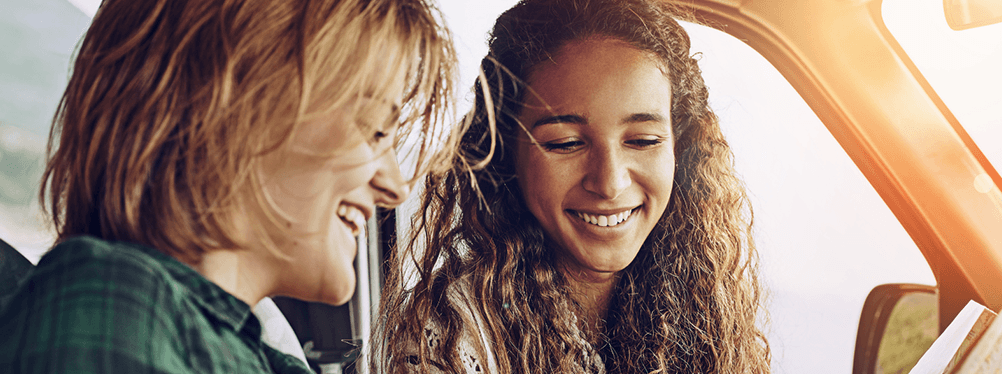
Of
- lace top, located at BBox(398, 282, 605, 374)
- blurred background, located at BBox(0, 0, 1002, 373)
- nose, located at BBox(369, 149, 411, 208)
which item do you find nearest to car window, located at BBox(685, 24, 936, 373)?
blurred background, located at BBox(0, 0, 1002, 373)

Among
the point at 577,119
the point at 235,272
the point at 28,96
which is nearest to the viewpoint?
the point at 235,272

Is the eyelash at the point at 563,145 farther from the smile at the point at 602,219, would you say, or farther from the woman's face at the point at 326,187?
the woman's face at the point at 326,187

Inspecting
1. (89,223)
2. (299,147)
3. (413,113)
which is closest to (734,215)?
(413,113)

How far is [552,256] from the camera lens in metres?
0.89

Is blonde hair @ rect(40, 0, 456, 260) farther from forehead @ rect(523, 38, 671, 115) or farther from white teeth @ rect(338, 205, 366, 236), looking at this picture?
forehead @ rect(523, 38, 671, 115)

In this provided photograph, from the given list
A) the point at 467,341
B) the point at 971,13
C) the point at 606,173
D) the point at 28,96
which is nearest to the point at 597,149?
the point at 606,173

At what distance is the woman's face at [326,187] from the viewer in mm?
431

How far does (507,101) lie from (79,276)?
0.63m

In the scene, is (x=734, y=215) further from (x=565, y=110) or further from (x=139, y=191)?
(x=139, y=191)

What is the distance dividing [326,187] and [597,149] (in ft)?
1.45

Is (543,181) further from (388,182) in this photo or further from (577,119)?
(388,182)

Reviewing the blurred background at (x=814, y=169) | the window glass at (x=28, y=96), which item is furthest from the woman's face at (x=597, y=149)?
the window glass at (x=28, y=96)

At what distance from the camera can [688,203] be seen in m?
0.99

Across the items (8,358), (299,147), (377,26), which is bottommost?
(8,358)
